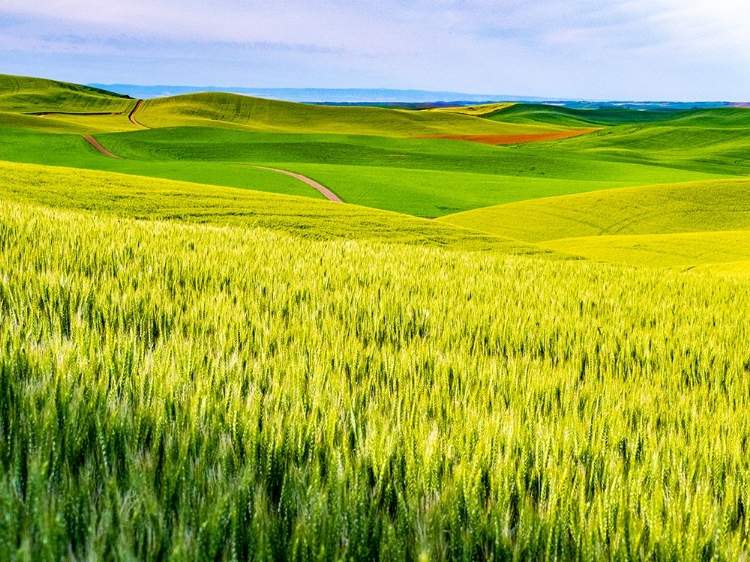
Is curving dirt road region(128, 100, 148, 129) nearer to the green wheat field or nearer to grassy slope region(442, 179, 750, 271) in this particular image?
grassy slope region(442, 179, 750, 271)

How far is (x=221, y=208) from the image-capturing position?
1820cm

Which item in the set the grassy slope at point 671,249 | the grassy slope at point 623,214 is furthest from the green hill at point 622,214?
the grassy slope at point 671,249

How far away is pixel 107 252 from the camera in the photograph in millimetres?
4266

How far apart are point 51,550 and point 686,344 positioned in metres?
3.60

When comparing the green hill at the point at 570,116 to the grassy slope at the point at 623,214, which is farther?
the green hill at the point at 570,116

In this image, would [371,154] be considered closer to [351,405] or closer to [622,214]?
[622,214]

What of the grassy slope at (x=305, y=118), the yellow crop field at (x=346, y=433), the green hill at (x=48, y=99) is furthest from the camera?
the green hill at (x=48, y=99)

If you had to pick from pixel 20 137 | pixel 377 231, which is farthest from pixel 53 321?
pixel 20 137

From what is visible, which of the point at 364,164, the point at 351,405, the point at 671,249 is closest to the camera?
the point at 351,405

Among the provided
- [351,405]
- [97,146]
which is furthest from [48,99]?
[351,405]

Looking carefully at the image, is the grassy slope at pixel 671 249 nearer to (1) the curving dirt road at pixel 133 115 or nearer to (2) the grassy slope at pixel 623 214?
(2) the grassy slope at pixel 623 214

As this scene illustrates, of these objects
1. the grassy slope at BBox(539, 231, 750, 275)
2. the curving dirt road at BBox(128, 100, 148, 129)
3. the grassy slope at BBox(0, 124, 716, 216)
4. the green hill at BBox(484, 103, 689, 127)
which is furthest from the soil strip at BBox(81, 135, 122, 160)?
the green hill at BBox(484, 103, 689, 127)

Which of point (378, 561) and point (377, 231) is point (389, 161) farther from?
point (378, 561)

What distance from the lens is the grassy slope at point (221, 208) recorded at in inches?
646
